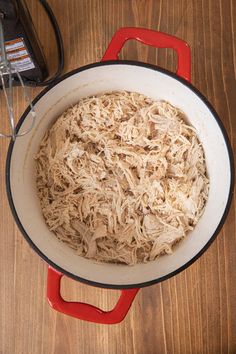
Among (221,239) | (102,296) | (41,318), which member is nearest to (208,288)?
(221,239)

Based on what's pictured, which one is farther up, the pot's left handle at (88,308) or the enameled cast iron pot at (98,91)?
the enameled cast iron pot at (98,91)

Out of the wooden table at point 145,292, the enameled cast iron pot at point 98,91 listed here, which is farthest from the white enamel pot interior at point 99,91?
the wooden table at point 145,292

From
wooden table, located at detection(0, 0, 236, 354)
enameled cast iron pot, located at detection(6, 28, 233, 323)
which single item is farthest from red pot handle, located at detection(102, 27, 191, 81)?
wooden table, located at detection(0, 0, 236, 354)

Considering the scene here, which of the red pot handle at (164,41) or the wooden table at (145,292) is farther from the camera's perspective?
the wooden table at (145,292)

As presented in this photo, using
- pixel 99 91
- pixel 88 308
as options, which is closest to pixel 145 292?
pixel 88 308

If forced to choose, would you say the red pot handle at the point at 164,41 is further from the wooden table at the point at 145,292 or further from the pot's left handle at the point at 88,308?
the pot's left handle at the point at 88,308

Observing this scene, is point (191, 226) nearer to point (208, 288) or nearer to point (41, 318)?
point (208, 288)
